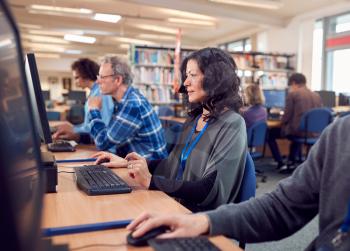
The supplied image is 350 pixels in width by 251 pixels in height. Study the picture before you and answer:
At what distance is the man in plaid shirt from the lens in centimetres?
233

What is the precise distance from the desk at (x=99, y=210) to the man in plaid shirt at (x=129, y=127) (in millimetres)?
829

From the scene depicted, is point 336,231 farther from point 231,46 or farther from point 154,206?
point 231,46

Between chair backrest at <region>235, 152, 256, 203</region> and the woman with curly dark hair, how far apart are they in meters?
0.02

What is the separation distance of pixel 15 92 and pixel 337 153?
2.34 feet

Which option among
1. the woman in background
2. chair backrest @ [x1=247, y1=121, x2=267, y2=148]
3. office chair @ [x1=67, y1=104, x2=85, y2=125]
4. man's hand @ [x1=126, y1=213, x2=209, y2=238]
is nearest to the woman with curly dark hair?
man's hand @ [x1=126, y1=213, x2=209, y2=238]

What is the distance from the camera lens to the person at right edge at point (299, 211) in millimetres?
869

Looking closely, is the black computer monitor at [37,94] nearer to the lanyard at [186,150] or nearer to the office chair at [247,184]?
the lanyard at [186,150]

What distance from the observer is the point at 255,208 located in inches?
38.7

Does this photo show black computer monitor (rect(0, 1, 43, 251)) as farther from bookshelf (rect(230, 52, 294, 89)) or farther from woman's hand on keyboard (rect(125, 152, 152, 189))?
bookshelf (rect(230, 52, 294, 89))

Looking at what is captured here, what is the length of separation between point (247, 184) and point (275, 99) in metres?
4.96

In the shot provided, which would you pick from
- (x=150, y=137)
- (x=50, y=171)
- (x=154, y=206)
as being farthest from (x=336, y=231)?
(x=150, y=137)

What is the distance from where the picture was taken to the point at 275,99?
6145mm

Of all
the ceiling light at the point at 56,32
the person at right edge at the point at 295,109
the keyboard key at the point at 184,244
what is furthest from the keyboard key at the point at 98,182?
the ceiling light at the point at 56,32

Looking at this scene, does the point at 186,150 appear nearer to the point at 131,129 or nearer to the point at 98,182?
the point at 98,182
